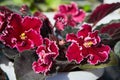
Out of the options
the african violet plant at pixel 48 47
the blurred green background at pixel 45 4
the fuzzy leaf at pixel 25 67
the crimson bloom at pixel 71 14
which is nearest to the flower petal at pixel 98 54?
the african violet plant at pixel 48 47

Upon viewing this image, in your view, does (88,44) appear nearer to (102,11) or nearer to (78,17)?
(102,11)

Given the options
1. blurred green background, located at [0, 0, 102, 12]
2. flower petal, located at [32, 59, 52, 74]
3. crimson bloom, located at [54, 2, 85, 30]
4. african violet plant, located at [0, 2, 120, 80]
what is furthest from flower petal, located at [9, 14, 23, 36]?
blurred green background, located at [0, 0, 102, 12]

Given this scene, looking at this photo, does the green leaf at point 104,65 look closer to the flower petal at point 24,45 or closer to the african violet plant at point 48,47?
the african violet plant at point 48,47

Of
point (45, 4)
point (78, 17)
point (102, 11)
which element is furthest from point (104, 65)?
point (45, 4)

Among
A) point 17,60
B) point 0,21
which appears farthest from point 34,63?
point 0,21

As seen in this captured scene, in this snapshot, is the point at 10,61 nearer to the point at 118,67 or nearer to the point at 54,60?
the point at 54,60

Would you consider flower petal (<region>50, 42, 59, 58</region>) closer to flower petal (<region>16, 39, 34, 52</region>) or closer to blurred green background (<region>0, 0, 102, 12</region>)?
flower petal (<region>16, 39, 34, 52</region>)
